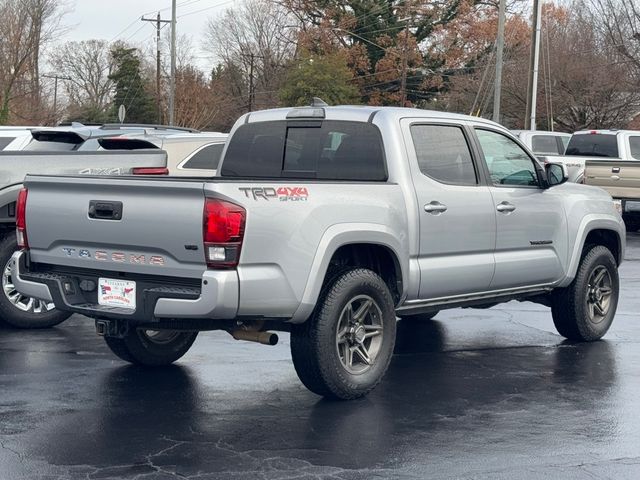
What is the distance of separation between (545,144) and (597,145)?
2923 millimetres

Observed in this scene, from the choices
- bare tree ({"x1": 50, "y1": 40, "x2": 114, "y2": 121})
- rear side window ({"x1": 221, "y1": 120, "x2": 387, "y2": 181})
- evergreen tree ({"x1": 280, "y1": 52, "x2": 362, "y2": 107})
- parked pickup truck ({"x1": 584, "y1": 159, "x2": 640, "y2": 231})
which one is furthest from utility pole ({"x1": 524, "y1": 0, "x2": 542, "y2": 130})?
bare tree ({"x1": 50, "y1": 40, "x2": 114, "y2": 121})

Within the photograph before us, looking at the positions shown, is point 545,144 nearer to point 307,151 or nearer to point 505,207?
point 505,207

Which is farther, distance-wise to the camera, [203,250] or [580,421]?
[580,421]

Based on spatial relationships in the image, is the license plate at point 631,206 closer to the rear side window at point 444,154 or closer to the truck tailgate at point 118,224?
the rear side window at point 444,154

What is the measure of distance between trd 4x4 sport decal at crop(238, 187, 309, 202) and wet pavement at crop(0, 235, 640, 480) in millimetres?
1312

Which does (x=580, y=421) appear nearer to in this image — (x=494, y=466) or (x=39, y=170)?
(x=494, y=466)

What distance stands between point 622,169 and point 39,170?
1364cm

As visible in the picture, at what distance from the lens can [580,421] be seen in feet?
21.8

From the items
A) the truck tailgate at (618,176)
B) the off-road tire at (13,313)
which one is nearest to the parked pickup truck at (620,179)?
the truck tailgate at (618,176)

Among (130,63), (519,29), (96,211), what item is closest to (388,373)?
(96,211)

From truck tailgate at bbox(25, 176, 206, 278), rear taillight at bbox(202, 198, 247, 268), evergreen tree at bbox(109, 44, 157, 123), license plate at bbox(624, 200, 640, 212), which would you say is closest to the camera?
rear taillight at bbox(202, 198, 247, 268)

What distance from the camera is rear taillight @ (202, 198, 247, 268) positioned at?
618 centimetres

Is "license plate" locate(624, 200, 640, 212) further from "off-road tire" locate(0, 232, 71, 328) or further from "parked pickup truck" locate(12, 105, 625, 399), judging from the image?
"off-road tire" locate(0, 232, 71, 328)

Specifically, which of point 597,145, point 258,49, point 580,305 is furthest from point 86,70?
point 580,305
